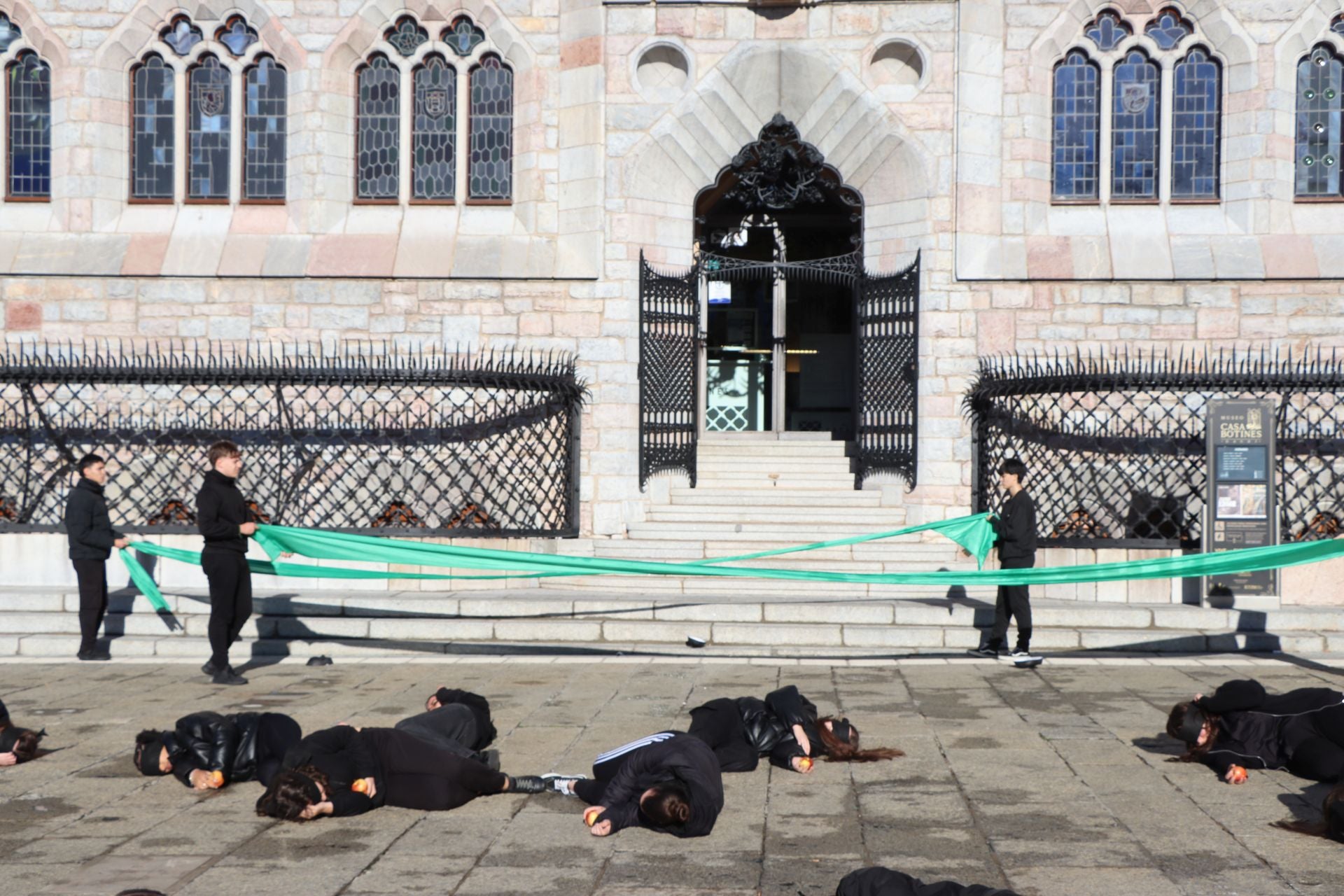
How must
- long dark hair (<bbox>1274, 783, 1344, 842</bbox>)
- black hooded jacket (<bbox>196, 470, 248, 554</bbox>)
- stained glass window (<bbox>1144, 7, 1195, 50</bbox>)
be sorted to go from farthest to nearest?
1. stained glass window (<bbox>1144, 7, 1195, 50</bbox>)
2. black hooded jacket (<bbox>196, 470, 248, 554</bbox>)
3. long dark hair (<bbox>1274, 783, 1344, 842</bbox>)

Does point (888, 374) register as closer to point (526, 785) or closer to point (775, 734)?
point (775, 734)

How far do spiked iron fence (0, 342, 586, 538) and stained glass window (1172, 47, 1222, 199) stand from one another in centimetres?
859

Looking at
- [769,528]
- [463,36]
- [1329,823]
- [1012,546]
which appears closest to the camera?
[1329,823]

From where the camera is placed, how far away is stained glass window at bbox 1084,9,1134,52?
17.0 metres

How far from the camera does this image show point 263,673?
34.2ft

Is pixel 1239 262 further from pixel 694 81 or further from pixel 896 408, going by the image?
pixel 694 81

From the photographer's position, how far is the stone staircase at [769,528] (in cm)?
1409

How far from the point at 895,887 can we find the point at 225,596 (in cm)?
700

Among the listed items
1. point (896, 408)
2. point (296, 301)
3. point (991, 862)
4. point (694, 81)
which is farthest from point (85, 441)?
point (991, 862)

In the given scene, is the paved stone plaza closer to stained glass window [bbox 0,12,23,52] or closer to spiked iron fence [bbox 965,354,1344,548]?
spiked iron fence [bbox 965,354,1344,548]

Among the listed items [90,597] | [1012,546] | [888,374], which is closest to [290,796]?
[90,597]

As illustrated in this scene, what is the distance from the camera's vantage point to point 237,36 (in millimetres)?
18109

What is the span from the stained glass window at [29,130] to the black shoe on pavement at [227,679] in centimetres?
1110

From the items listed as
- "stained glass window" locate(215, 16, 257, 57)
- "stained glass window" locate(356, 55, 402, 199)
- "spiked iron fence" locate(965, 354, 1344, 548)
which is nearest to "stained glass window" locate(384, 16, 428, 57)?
"stained glass window" locate(356, 55, 402, 199)
